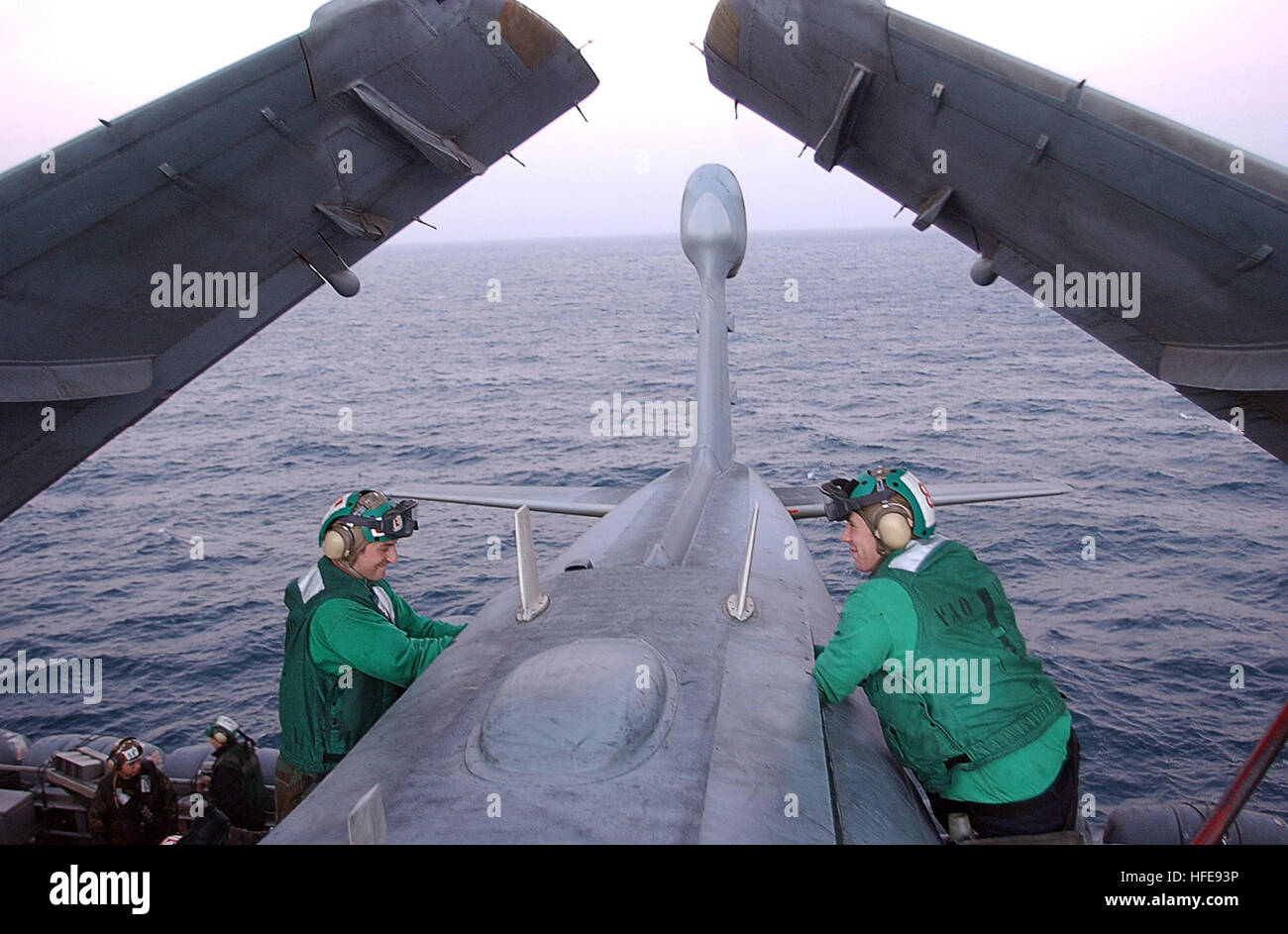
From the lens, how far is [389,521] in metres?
7.05

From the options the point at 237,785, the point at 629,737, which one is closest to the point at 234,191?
the point at 629,737

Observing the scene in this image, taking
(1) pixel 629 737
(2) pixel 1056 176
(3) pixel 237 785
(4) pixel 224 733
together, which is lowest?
(3) pixel 237 785

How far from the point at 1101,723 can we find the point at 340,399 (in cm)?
5340

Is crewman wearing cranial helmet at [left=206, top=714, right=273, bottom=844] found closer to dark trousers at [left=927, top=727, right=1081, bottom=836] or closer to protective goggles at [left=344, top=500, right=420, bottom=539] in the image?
protective goggles at [left=344, top=500, right=420, bottom=539]

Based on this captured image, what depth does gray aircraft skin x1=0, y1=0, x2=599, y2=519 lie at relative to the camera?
6.96m

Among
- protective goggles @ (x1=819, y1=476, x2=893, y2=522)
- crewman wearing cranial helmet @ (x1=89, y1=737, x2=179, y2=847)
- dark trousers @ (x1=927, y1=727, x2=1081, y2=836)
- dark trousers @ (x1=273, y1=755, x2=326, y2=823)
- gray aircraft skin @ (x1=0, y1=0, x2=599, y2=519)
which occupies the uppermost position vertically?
gray aircraft skin @ (x1=0, y1=0, x2=599, y2=519)

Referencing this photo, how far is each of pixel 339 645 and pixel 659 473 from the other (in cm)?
3546

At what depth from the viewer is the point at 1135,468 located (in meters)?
40.5

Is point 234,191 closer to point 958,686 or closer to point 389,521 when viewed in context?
point 389,521

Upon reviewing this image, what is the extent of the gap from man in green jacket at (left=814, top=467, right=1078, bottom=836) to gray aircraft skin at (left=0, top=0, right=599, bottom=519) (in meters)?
5.62

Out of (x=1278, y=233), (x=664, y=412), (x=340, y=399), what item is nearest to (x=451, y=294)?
(x=340, y=399)

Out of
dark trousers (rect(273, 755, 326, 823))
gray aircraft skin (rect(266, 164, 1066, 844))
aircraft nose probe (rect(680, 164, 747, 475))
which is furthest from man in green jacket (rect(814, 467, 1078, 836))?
aircraft nose probe (rect(680, 164, 747, 475))

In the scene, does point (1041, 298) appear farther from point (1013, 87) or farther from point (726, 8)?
point (726, 8)

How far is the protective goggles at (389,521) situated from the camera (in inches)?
274
